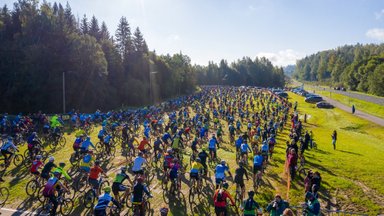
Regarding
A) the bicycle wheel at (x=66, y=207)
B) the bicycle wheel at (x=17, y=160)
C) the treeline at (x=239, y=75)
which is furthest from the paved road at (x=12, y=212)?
the treeline at (x=239, y=75)

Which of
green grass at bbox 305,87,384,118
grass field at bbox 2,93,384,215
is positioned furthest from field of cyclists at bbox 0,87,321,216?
green grass at bbox 305,87,384,118

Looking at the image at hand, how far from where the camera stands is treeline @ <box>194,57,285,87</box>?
538 feet

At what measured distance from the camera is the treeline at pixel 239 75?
538 feet

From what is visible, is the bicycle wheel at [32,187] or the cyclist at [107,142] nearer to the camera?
the bicycle wheel at [32,187]

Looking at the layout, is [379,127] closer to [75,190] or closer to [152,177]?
[152,177]

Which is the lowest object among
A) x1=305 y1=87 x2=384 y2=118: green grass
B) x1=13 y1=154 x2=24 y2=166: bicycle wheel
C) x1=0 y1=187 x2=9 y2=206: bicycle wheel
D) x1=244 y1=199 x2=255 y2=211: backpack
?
x1=305 y1=87 x2=384 y2=118: green grass

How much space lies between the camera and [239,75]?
166000 millimetres

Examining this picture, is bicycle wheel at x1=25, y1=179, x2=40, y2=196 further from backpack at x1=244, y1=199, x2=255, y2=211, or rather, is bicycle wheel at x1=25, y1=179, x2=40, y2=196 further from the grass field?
backpack at x1=244, y1=199, x2=255, y2=211

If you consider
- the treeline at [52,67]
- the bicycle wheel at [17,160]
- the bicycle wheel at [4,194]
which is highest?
the treeline at [52,67]

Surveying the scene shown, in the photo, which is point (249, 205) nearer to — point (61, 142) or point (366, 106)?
point (61, 142)

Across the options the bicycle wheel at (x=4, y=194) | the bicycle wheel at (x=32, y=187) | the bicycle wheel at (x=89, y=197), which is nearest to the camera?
the bicycle wheel at (x=89, y=197)

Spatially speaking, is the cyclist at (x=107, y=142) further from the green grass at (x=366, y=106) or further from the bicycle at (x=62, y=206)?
the green grass at (x=366, y=106)

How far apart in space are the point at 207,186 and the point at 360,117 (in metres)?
45.1

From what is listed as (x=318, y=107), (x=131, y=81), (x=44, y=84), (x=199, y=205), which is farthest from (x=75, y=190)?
(x=318, y=107)
